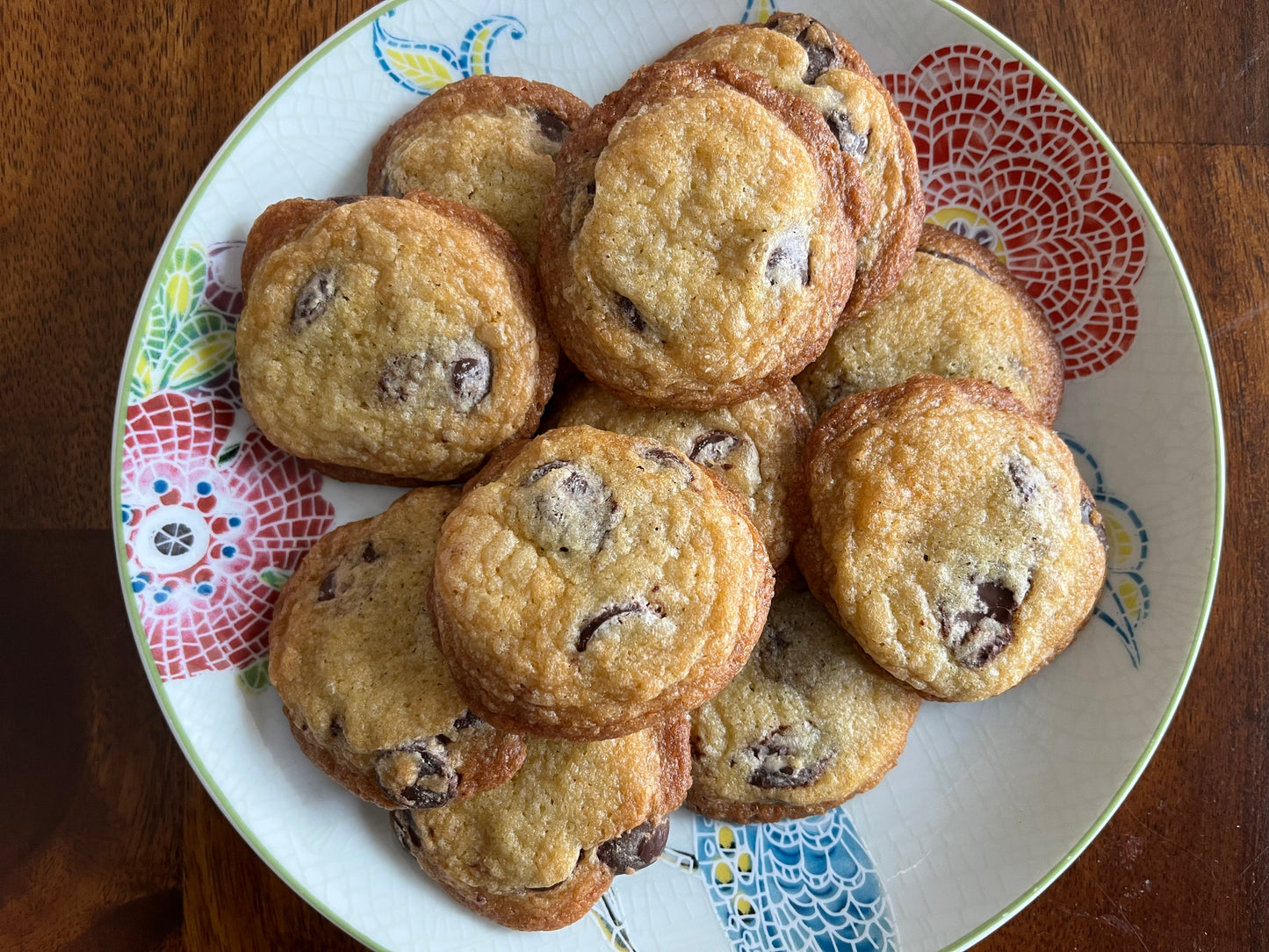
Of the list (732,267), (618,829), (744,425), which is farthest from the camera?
(744,425)

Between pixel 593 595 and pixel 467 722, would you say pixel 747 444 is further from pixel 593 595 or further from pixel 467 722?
pixel 467 722

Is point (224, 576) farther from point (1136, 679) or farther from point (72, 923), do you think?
point (1136, 679)

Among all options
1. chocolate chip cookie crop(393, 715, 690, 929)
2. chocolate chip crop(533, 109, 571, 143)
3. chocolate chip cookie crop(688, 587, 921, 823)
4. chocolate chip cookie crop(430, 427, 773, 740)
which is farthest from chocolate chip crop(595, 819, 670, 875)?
chocolate chip crop(533, 109, 571, 143)

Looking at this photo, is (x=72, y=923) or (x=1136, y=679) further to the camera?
(x=72, y=923)

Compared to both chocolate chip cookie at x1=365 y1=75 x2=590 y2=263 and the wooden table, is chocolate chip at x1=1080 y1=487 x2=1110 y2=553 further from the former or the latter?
chocolate chip cookie at x1=365 y1=75 x2=590 y2=263

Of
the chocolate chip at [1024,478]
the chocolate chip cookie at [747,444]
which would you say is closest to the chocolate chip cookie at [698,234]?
the chocolate chip cookie at [747,444]

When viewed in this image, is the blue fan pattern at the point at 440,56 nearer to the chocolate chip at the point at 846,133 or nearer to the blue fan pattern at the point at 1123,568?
the chocolate chip at the point at 846,133

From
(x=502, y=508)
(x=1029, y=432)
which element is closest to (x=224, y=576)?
(x=502, y=508)
